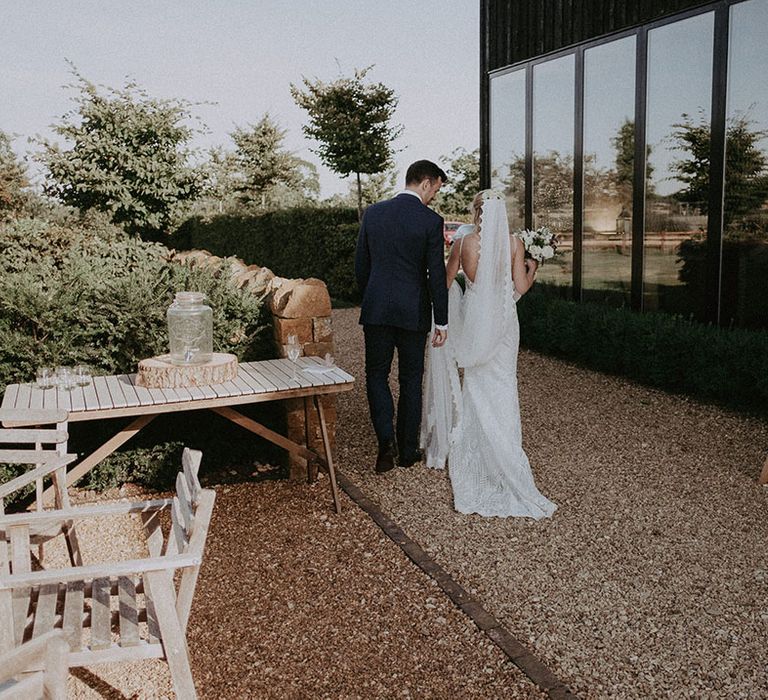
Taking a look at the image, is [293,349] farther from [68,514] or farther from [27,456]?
[68,514]

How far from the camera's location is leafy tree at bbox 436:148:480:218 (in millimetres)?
30406

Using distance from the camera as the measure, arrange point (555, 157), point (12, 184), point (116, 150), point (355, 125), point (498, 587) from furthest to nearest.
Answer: point (355, 125)
point (12, 184)
point (116, 150)
point (555, 157)
point (498, 587)

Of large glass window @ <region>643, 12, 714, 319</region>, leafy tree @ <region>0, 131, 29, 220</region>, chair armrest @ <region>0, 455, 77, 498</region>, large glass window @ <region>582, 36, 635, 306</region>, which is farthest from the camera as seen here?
leafy tree @ <region>0, 131, 29, 220</region>

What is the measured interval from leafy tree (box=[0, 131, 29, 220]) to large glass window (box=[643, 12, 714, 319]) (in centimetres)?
908

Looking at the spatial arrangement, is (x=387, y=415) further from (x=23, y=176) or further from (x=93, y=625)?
(x=23, y=176)

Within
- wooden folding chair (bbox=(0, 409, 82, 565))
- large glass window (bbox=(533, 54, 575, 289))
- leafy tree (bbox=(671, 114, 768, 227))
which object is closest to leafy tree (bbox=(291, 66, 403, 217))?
large glass window (bbox=(533, 54, 575, 289))

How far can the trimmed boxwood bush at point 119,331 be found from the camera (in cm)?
455

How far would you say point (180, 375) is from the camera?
4223 mm

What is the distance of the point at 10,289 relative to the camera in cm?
449

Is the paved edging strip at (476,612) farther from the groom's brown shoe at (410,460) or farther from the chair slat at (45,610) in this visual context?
the chair slat at (45,610)

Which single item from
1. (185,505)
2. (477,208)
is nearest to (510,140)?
(477,208)

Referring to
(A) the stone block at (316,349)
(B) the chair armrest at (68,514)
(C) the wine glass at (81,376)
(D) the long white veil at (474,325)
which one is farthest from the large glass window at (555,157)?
(B) the chair armrest at (68,514)

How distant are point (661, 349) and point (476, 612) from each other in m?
4.63

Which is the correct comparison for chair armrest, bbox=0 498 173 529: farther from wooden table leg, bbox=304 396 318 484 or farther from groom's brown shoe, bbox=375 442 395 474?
groom's brown shoe, bbox=375 442 395 474
